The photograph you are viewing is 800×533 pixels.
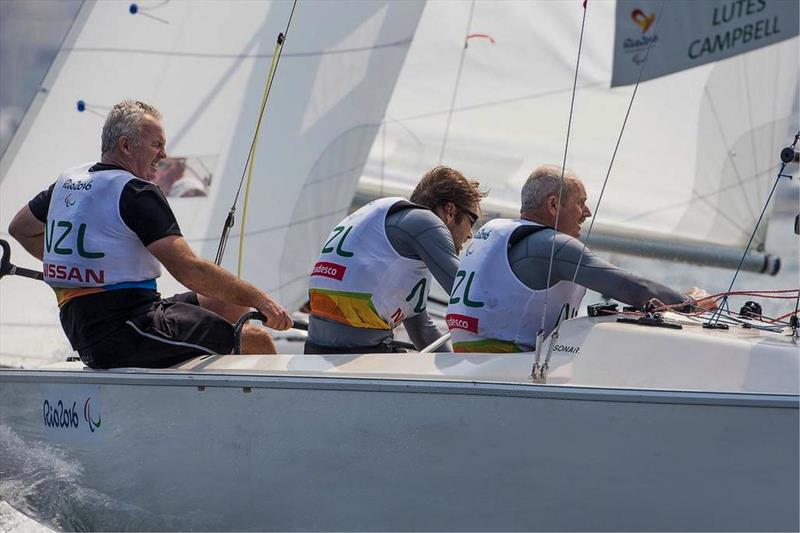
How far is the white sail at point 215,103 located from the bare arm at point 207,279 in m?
2.08

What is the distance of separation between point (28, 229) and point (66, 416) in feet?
2.08

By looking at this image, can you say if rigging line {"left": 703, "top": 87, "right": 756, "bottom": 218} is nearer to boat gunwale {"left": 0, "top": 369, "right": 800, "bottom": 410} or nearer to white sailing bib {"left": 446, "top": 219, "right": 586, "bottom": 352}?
white sailing bib {"left": 446, "top": 219, "right": 586, "bottom": 352}

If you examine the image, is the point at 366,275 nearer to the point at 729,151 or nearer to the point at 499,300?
the point at 499,300

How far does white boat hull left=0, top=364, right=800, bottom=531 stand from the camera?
2.30m

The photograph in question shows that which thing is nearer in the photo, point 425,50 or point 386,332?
point 386,332

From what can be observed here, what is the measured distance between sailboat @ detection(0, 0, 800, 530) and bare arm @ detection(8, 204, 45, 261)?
1.45 feet

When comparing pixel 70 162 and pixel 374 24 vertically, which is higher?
pixel 374 24

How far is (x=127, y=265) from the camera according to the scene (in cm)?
310

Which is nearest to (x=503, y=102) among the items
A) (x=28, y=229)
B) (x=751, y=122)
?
(x=751, y=122)

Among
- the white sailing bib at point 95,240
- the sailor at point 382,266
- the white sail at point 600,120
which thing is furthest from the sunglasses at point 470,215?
the white sail at point 600,120

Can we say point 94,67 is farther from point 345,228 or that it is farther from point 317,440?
point 317,440

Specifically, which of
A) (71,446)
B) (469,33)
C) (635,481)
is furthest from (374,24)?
(635,481)

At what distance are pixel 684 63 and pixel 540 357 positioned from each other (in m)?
2.74

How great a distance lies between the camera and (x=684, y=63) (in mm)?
5008
